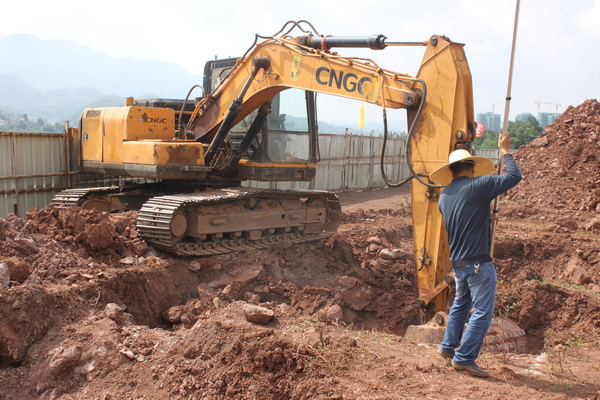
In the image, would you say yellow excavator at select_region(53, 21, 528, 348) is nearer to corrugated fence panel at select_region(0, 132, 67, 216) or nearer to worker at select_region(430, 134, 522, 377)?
worker at select_region(430, 134, 522, 377)

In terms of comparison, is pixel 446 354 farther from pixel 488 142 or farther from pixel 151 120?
pixel 488 142

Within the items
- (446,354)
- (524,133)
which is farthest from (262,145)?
(524,133)

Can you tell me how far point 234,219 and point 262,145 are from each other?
1.22 m

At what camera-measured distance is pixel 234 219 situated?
27.6ft

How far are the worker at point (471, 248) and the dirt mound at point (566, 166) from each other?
34.5 feet

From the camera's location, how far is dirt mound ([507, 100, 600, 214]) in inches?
614

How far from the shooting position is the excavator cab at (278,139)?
872cm

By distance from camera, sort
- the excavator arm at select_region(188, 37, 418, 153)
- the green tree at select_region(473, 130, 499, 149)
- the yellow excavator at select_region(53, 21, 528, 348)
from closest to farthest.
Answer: the yellow excavator at select_region(53, 21, 528, 348)
the excavator arm at select_region(188, 37, 418, 153)
the green tree at select_region(473, 130, 499, 149)

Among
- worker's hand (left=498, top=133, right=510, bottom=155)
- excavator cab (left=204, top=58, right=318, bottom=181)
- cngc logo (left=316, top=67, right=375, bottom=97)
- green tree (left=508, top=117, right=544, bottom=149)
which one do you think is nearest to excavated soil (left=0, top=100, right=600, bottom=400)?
excavator cab (left=204, top=58, right=318, bottom=181)

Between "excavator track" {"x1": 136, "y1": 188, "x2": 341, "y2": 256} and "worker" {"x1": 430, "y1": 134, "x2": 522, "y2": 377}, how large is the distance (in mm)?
3981

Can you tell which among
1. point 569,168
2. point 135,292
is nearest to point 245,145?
point 135,292

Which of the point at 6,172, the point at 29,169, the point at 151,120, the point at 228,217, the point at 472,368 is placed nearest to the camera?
the point at 472,368

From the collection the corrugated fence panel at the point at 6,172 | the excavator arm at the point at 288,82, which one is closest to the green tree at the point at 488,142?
the excavator arm at the point at 288,82

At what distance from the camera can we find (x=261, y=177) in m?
8.68
